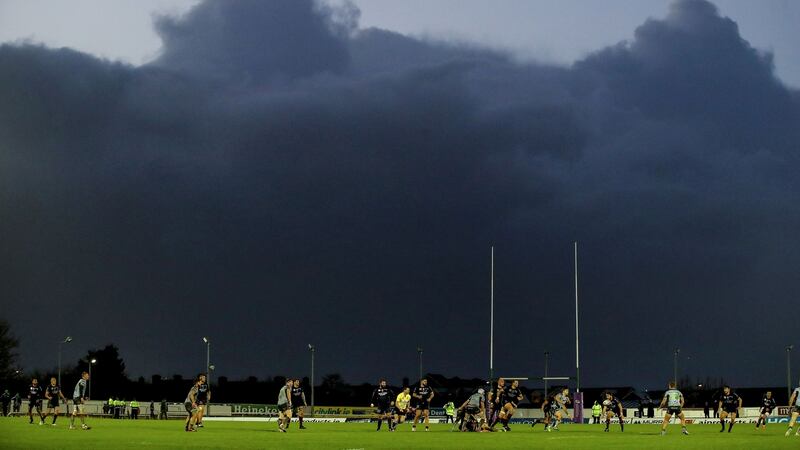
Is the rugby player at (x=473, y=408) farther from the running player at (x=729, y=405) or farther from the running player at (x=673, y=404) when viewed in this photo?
the running player at (x=729, y=405)

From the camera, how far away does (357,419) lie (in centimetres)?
7862

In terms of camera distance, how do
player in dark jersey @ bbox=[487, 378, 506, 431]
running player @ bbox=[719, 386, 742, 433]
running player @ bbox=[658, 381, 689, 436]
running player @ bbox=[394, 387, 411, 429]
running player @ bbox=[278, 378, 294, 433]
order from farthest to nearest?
running player @ bbox=[719, 386, 742, 433] < running player @ bbox=[394, 387, 411, 429] < player in dark jersey @ bbox=[487, 378, 506, 431] < running player @ bbox=[658, 381, 689, 436] < running player @ bbox=[278, 378, 294, 433]

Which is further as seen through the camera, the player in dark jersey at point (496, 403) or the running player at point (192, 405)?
the player in dark jersey at point (496, 403)

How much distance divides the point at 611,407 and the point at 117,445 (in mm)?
29591

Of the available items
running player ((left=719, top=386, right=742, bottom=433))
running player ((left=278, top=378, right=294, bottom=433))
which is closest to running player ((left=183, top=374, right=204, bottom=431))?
running player ((left=278, top=378, right=294, bottom=433))

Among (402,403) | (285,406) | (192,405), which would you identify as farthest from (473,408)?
(192,405)

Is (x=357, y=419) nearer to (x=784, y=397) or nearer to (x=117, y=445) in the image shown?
(x=117, y=445)

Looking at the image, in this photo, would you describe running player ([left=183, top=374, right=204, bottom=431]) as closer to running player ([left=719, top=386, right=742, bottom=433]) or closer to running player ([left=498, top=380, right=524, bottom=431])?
running player ([left=498, top=380, right=524, bottom=431])

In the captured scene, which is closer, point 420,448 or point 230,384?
point 420,448

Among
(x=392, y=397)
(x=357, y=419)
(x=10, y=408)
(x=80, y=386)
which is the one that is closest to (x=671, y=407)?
(x=392, y=397)

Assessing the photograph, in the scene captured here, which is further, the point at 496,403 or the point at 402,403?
the point at 402,403

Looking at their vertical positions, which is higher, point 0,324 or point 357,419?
point 0,324

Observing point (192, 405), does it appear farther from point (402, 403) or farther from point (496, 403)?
point (496, 403)

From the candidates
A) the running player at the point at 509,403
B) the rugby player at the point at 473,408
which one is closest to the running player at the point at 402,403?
the rugby player at the point at 473,408
